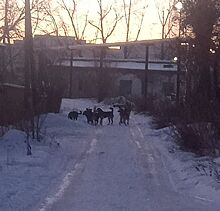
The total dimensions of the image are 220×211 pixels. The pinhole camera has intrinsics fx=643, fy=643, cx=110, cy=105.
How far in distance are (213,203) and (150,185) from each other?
2.15 meters

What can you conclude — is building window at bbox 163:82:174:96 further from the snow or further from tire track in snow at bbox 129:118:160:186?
the snow

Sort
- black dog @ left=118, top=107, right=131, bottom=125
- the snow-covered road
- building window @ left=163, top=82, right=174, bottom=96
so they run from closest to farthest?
the snow-covered road, black dog @ left=118, top=107, right=131, bottom=125, building window @ left=163, top=82, right=174, bottom=96

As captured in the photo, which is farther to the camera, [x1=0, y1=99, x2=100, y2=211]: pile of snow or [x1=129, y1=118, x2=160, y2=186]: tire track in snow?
[x1=129, y1=118, x2=160, y2=186]: tire track in snow

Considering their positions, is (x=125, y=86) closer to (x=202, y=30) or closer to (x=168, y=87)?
(x=168, y=87)

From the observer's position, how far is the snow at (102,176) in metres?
10.7

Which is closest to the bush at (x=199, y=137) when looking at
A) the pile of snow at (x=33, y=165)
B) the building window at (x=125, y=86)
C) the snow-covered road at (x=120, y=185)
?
the snow-covered road at (x=120, y=185)

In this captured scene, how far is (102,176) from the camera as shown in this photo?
13953mm

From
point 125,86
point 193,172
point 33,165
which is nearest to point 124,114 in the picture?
point 33,165

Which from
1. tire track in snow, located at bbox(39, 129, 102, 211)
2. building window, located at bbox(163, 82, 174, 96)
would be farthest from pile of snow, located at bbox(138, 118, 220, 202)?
building window, located at bbox(163, 82, 174, 96)

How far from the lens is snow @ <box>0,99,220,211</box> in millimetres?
10680

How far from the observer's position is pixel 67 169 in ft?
49.6

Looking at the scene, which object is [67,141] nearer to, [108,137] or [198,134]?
[108,137]

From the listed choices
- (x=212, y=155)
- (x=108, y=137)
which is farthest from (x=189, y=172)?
(x=108, y=137)

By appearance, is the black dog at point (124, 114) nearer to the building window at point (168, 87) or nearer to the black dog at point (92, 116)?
the black dog at point (92, 116)
